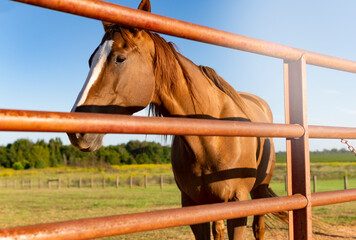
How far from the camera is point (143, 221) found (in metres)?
1.05

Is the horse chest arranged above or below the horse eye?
below

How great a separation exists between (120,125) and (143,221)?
0.32 meters

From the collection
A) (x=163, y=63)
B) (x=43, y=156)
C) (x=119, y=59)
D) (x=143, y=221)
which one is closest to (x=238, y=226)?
(x=163, y=63)

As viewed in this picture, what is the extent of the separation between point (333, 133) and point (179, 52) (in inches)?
54.6

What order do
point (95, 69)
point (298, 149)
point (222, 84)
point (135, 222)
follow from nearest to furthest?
point (135, 222) → point (298, 149) → point (95, 69) → point (222, 84)

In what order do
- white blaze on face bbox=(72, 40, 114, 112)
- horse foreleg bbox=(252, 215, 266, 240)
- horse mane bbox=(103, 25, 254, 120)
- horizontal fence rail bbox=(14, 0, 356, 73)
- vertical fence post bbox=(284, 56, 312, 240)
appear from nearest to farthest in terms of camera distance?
horizontal fence rail bbox=(14, 0, 356, 73), vertical fence post bbox=(284, 56, 312, 240), white blaze on face bbox=(72, 40, 114, 112), horse mane bbox=(103, 25, 254, 120), horse foreleg bbox=(252, 215, 266, 240)

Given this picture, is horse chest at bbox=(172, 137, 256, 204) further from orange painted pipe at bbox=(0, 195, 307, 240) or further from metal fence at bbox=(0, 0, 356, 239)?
orange painted pipe at bbox=(0, 195, 307, 240)

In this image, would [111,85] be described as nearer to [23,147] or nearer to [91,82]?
[91,82]

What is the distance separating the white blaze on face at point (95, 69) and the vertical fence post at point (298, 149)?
1100 mm

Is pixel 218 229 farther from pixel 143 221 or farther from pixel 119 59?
pixel 143 221

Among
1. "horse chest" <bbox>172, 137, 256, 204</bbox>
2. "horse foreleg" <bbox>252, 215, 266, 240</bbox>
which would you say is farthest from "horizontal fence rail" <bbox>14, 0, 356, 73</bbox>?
"horse foreleg" <bbox>252, 215, 266, 240</bbox>

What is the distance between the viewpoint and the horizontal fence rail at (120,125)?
899 millimetres

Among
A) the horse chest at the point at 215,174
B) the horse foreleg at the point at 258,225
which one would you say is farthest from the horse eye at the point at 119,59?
the horse foreleg at the point at 258,225

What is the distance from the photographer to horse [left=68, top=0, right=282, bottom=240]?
2049mm
